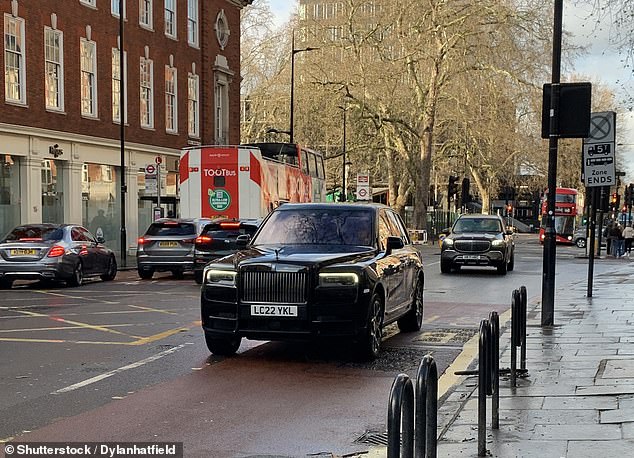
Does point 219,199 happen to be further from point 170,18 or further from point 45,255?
point 170,18

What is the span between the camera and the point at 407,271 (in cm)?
1194

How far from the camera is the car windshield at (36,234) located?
19875mm

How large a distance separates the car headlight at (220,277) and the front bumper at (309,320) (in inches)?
3.8

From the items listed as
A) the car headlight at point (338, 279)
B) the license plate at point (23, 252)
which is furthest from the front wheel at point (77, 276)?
the car headlight at point (338, 279)

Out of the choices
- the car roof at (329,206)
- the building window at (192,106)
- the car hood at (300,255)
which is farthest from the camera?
the building window at (192,106)

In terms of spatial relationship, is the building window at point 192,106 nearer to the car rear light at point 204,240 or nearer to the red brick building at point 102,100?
the red brick building at point 102,100

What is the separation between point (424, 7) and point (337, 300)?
4089 cm

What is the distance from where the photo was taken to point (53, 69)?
31.0 metres

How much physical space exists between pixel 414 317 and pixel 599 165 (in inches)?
224

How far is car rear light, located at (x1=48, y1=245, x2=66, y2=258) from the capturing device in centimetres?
1958

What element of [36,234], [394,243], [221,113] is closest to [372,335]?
[394,243]

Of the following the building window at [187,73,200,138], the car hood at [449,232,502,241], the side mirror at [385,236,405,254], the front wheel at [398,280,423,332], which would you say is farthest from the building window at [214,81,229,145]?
the side mirror at [385,236,405,254]

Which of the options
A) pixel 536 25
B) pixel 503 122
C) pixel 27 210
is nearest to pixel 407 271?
pixel 27 210

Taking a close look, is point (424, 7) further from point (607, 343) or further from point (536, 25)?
point (607, 343)
